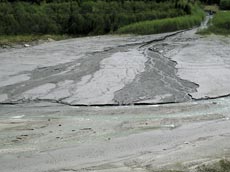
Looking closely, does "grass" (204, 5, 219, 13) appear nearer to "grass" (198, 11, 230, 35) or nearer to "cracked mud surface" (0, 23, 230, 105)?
"grass" (198, 11, 230, 35)

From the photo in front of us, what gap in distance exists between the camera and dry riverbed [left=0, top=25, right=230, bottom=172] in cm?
1102

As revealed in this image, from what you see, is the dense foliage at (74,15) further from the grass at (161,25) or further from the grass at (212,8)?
the grass at (212,8)

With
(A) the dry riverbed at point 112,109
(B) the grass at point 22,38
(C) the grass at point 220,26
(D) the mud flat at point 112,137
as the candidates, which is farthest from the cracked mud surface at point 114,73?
(C) the grass at point 220,26

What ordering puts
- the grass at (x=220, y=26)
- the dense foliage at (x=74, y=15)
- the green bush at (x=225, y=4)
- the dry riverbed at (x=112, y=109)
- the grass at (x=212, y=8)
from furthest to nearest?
the grass at (x=212, y=8) < the green bush at (x=225, y=4) < the grass at (x=220, y=26) < the dense foliage at (x=74, y=15) < the dry riverbed at (x=112, y=109)

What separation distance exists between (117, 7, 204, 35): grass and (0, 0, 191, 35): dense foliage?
63.5 inches

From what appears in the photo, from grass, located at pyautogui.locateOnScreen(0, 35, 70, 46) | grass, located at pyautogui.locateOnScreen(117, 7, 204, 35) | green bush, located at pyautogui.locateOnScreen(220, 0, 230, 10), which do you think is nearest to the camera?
grass, located at pyautogui.locateOnScreen(0, 35, 70, 46)

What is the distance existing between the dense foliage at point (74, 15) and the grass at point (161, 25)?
A: 5.29 ft

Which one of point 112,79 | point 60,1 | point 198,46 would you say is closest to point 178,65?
point 112,79

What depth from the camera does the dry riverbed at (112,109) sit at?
36.2ft

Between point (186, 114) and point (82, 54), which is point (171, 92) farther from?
point (82, 54)

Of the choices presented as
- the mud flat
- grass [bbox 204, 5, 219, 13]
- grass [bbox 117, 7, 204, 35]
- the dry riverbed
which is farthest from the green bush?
the mud flat

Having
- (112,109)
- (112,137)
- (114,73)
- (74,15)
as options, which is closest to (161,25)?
(74,15)

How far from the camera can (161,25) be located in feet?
148

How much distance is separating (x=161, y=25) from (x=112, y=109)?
2994 centimetres
